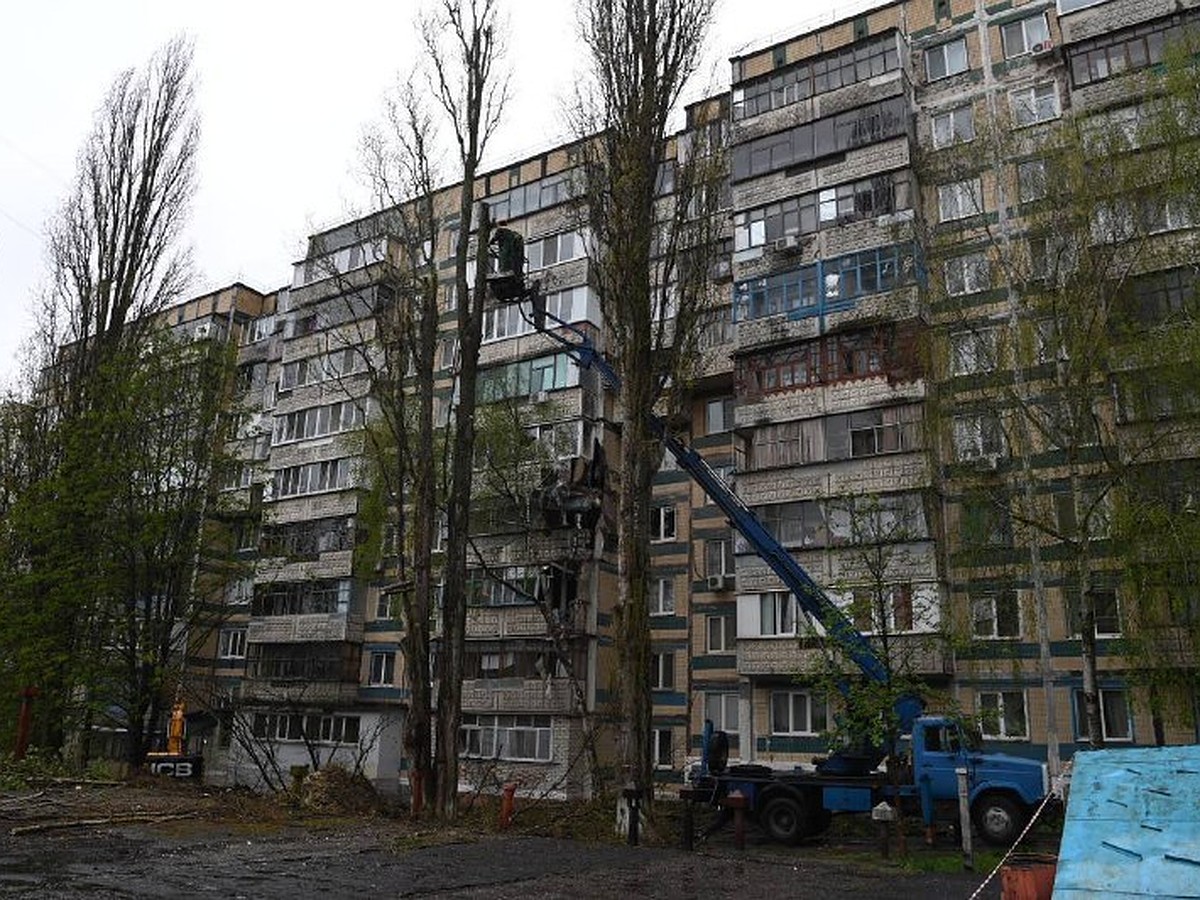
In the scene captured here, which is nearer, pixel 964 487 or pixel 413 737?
pixel 413 737

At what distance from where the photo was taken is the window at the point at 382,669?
3794 centimetres

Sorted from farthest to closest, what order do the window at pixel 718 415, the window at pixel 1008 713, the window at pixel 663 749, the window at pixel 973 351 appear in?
the window at pixel 718 415
the window at pixel 663 749
the window at pixel 1008 713
the window at pixel 973 351

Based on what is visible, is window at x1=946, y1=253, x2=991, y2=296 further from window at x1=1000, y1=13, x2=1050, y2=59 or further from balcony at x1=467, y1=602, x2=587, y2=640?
balcony at x1=467, y1=602, x2=587, y2=640

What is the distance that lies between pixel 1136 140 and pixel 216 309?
147 feet

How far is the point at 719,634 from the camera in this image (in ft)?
106

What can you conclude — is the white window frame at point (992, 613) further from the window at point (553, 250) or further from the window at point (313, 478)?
the window at point (313, 478)

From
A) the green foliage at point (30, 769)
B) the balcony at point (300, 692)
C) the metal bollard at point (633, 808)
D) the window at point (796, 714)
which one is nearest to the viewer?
the metal bollard at point (633, 808)

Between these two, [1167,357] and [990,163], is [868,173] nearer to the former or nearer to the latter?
[990,163]

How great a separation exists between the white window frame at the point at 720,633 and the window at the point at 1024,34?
20103 millimetres

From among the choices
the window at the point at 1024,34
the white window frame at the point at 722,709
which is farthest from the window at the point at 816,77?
the white window frame at the point at 722,709

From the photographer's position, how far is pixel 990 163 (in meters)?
25.8

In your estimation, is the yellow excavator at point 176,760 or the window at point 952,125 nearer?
the yellow excavator at point 176,760

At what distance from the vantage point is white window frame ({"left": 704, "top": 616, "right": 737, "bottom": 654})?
32.0 metres

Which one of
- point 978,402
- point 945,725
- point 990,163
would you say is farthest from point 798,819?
point 990,163
